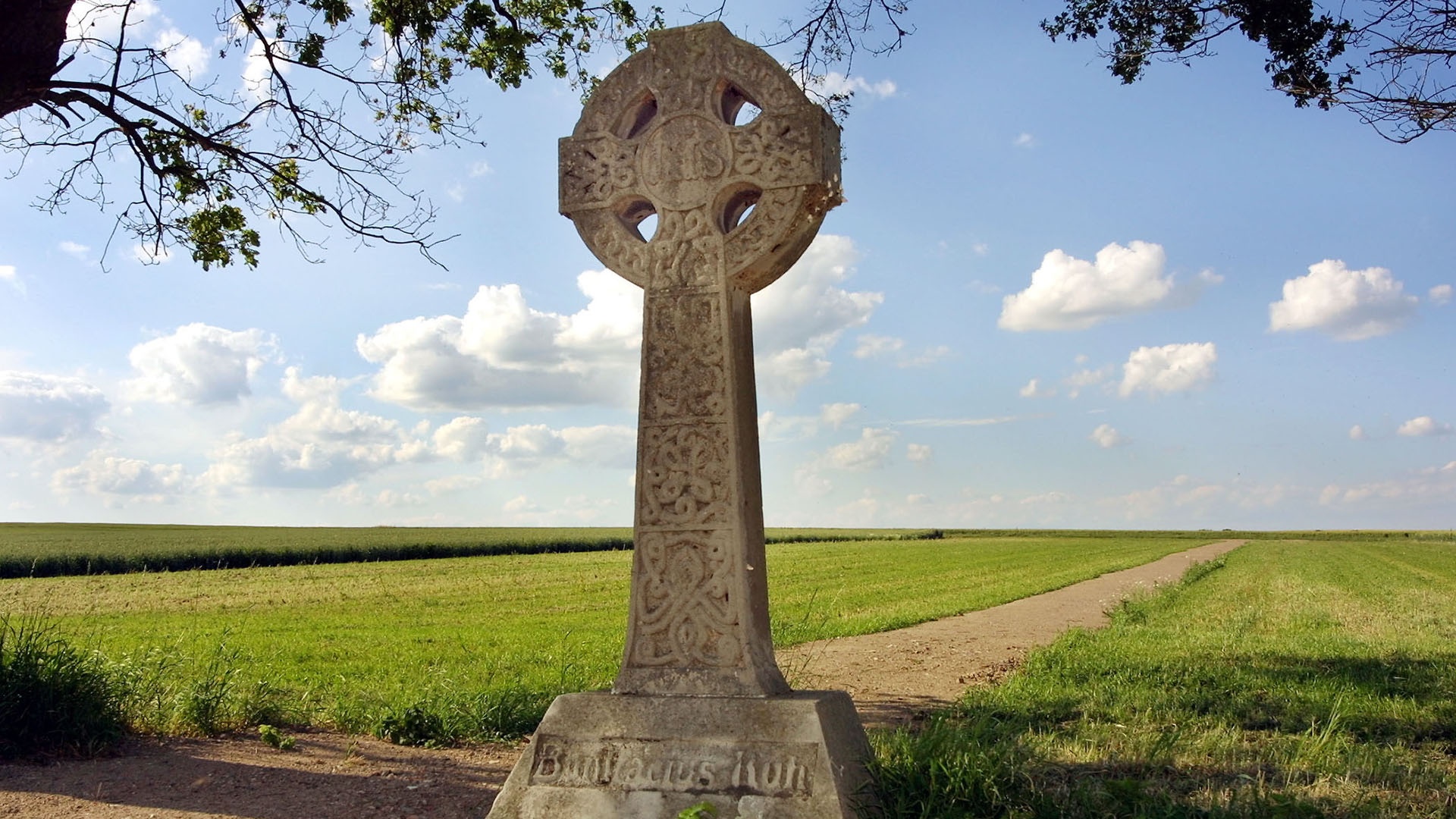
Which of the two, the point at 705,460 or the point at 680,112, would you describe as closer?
the point at 705,460

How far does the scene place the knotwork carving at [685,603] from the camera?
15.4 feet


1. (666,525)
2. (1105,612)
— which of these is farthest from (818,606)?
(666,525)

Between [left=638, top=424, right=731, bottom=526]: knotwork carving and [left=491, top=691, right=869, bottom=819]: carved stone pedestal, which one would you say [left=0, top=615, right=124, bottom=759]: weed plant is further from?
[left=638, top=424, right=731, bottom=526]: knotwork carving

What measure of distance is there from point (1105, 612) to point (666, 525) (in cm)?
1501

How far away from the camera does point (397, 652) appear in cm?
1302

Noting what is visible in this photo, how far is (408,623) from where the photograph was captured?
17.3 metres

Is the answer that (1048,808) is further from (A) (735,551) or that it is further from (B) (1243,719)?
(B) (1243,719)

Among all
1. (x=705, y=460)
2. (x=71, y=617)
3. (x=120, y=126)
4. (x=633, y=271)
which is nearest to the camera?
(x=705, y=460)

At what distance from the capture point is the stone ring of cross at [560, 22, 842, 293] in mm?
4934

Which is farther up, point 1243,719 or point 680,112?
point 680,112

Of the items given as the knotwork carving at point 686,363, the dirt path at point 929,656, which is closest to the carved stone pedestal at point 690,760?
the knotwork carving at point 686,363

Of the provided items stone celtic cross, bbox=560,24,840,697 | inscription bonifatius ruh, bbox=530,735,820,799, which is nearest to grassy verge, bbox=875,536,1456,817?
inscription bonifatius ruh, bbox=530,735,820,799

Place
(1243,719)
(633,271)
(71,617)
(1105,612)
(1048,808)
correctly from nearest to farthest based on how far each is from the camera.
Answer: (1048,808)
(633,271)
(1243,719)
(1105,612)
(71,617)

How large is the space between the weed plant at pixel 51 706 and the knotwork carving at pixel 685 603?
4.29 m
